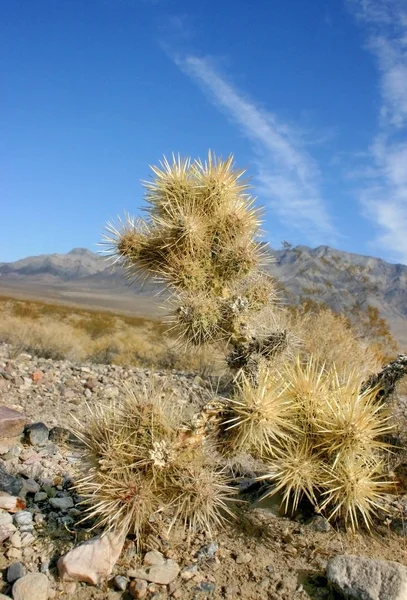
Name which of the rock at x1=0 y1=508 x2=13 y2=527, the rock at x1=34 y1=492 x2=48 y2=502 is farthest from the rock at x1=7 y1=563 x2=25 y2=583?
the rock at x1=34 y1=492 x2=48 y2=502

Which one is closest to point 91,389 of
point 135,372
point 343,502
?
point 135,372

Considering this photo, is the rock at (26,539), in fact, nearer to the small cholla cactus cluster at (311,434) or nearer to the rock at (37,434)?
the small cholla cactus cluster at (311,434)

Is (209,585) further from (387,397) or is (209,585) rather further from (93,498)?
(387,397)

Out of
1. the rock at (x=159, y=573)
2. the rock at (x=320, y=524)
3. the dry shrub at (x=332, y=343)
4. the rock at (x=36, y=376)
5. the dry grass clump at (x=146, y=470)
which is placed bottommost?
the rock at (x=159, y=573)

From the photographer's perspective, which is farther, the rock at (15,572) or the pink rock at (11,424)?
the pink rock at (11,424)

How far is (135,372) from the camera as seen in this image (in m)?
10.6

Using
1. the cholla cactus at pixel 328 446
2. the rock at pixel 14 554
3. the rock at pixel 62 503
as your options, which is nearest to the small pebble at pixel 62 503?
the rock at pixel 62 503

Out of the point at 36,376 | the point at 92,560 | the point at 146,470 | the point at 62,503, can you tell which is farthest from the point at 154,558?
the point at 36,376

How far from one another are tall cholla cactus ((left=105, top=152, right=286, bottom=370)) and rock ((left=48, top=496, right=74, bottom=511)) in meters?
1.68

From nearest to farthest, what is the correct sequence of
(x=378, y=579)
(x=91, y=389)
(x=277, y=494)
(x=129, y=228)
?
(x=378, y=579), (x=277, y=494), (x=129, y=228), (x=91, y=389)

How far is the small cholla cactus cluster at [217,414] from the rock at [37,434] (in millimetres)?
2109

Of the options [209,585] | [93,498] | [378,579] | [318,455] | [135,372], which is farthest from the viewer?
[135,372]

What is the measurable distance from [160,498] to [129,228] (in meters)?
2.47

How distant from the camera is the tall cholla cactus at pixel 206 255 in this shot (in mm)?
4781
